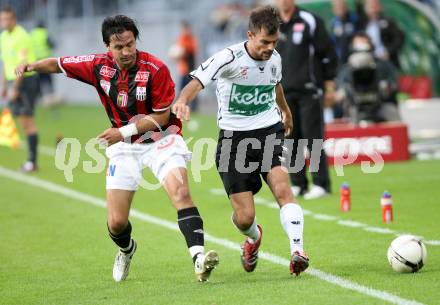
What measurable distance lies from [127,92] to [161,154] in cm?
55

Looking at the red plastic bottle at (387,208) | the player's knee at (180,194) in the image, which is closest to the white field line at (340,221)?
the red plastic bottle at (387,208)

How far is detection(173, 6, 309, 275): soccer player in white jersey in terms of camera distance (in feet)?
27.3

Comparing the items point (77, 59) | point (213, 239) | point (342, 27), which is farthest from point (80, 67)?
point (342, 27)

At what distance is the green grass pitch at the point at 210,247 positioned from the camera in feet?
25.6

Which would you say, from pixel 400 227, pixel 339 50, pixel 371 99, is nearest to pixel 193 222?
pixel 400 227

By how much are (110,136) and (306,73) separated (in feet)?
19.1

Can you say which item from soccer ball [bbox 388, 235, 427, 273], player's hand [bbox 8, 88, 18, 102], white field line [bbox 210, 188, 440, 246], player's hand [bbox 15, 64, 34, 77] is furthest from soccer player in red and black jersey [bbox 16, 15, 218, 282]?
player's hand [bbox 8, 88, 18, 102]

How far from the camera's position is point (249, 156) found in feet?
28.6

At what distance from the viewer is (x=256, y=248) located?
8727 mm

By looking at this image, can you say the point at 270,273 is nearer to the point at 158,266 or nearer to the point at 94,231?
the point at 158,266

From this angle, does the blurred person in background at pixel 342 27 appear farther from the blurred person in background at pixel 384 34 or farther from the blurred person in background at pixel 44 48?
the blurred person in background at pixel 44 48

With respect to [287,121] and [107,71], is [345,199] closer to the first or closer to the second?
[287,121]

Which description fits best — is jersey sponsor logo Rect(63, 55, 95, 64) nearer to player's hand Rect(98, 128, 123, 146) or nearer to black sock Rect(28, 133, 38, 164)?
player's hand Rect(98, 128, 123, 146)

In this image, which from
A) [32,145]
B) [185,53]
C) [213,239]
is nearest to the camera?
[213,239]
